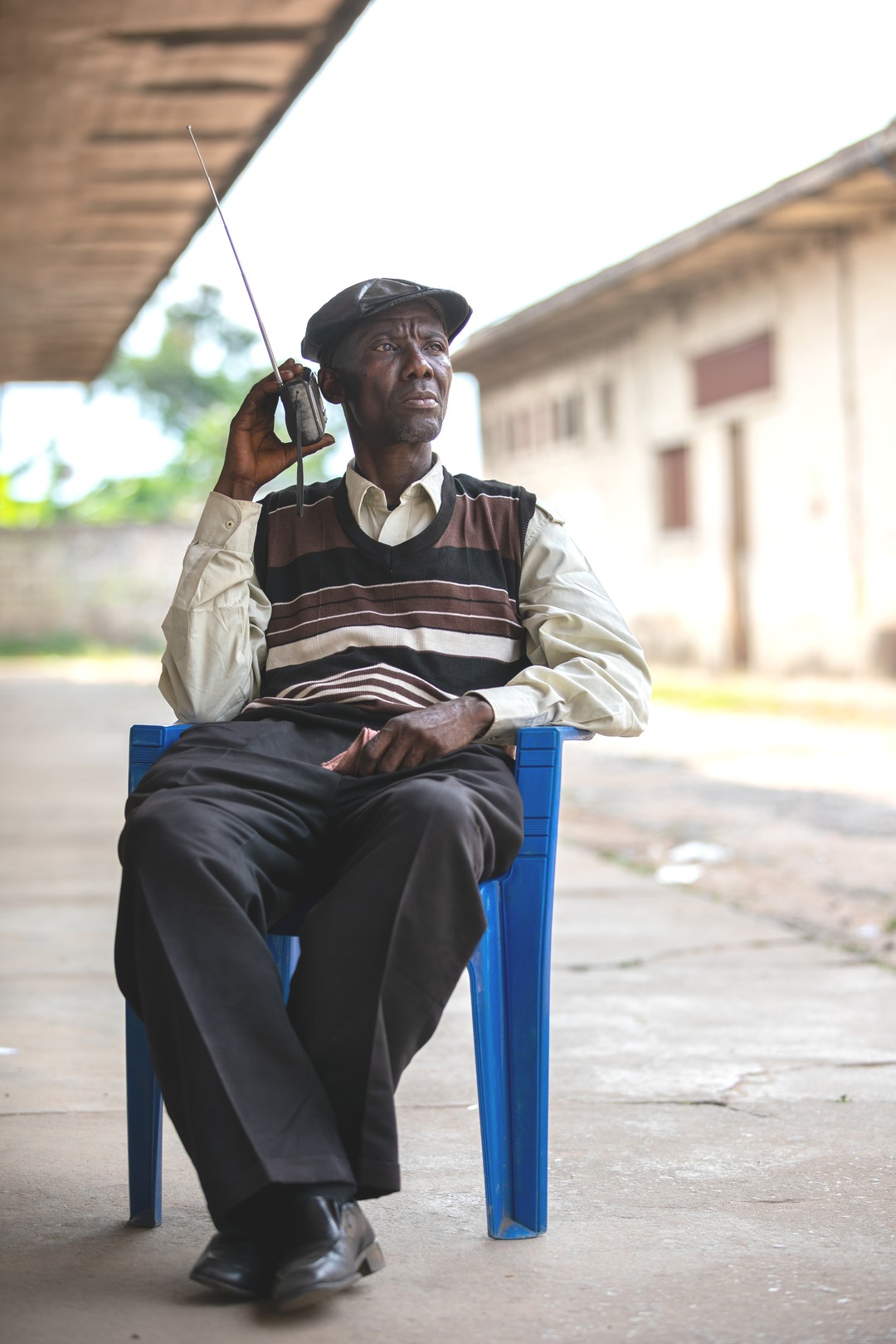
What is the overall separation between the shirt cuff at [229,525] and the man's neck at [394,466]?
0.25 m

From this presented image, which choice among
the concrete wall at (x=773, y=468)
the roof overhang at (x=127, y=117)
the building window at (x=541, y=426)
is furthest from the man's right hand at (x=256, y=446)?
the building window at (x=541, y=426)

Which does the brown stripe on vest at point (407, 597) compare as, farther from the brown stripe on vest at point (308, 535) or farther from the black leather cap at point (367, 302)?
the black leather cap at point (367, 302)

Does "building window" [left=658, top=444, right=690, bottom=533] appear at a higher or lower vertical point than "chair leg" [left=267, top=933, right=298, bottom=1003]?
higher

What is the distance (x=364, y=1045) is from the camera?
2223mm

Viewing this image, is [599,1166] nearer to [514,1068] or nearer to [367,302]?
[514,1068]

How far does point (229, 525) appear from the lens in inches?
113

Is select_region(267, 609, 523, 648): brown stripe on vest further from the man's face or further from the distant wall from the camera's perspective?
the distant wall

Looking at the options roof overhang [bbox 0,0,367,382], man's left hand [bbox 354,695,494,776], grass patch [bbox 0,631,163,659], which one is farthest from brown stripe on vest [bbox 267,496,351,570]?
grass patch [bbox 0,631,163,659]

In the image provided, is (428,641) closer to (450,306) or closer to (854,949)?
(450,306)

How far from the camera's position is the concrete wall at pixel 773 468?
13406 millimetres

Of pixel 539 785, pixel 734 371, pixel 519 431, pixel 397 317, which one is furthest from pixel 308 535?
pixel 519 431

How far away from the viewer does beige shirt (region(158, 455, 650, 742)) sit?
275 cm

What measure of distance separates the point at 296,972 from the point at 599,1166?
86cm

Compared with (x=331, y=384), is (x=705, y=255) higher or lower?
higher
